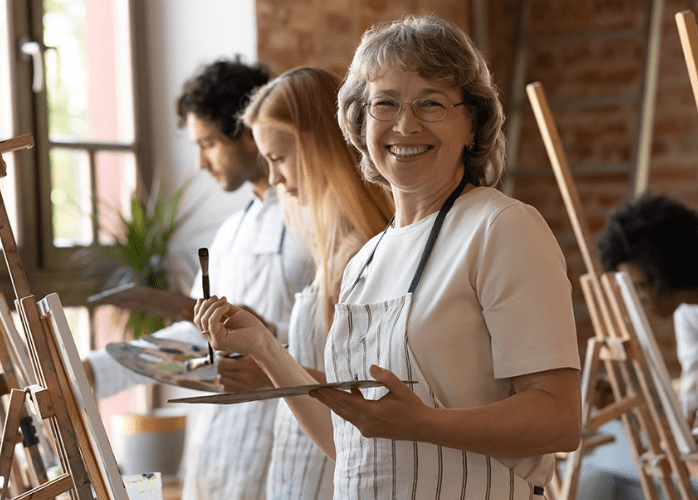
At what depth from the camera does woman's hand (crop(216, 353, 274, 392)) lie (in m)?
1.68

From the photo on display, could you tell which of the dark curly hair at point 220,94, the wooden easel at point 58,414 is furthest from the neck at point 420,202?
the dark curly hair at point 220,94

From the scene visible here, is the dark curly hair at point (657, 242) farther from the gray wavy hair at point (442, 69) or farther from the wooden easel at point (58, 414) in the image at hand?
the wooden easel at point (58, 414)

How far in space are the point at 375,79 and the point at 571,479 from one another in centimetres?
159

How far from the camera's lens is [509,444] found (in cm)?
100

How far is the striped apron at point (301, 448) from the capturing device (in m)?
1.67

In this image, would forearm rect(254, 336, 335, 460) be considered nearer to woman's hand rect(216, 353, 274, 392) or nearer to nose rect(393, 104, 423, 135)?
woman's hand rect(216, 353, 274, 392)

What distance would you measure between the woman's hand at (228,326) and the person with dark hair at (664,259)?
209 centimetres

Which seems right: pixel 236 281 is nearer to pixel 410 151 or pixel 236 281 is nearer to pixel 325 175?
pixel 325 175

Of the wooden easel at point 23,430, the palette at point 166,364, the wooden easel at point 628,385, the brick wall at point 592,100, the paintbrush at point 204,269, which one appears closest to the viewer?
the paintbrush at point 204,269

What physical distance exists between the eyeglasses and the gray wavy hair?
0.11 ft

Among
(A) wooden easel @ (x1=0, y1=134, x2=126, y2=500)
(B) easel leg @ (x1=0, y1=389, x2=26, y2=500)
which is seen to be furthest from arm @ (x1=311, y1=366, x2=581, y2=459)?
(B) easel leg @ (x1=0, y1=389, x2=26, y2=500)

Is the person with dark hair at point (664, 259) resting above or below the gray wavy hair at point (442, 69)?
below

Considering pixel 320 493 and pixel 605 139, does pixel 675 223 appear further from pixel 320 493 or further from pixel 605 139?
pixel 320 493

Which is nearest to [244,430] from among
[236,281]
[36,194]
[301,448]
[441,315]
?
[301,448]
